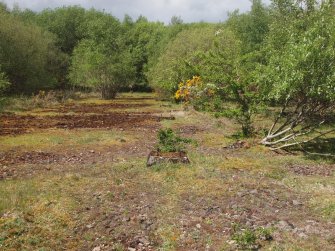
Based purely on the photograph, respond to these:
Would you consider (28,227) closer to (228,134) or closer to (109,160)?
(109,160)

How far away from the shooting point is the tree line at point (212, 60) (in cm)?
1761

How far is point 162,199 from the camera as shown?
11352mm

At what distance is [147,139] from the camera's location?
2167 cm

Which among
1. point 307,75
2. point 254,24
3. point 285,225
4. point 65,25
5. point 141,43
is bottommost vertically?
point 285,225

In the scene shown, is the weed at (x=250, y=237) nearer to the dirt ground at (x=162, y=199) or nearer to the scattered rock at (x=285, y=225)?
the dirt ground at (x=162, y=199)

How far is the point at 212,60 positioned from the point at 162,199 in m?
12.7

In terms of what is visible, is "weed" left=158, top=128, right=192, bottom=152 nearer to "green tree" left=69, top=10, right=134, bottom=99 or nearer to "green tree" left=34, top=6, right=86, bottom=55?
"green tree" left=69, top=10, right=134, bottom=99

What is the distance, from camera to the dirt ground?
8.85 meters

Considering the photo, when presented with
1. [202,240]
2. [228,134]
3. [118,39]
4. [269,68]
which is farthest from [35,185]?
[118,39]

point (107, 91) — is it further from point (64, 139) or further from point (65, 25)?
point (64, 139)

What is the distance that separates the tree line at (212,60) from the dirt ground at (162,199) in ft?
9.86

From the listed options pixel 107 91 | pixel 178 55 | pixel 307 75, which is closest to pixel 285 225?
pixel 307 75

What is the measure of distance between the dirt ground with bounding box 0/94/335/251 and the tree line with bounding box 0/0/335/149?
301cm

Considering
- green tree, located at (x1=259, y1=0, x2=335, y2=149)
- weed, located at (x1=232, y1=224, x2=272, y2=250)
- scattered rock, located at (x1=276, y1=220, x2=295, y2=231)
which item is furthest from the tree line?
weed, located at (x1=232, y1=224, x2=272, y2=250)
